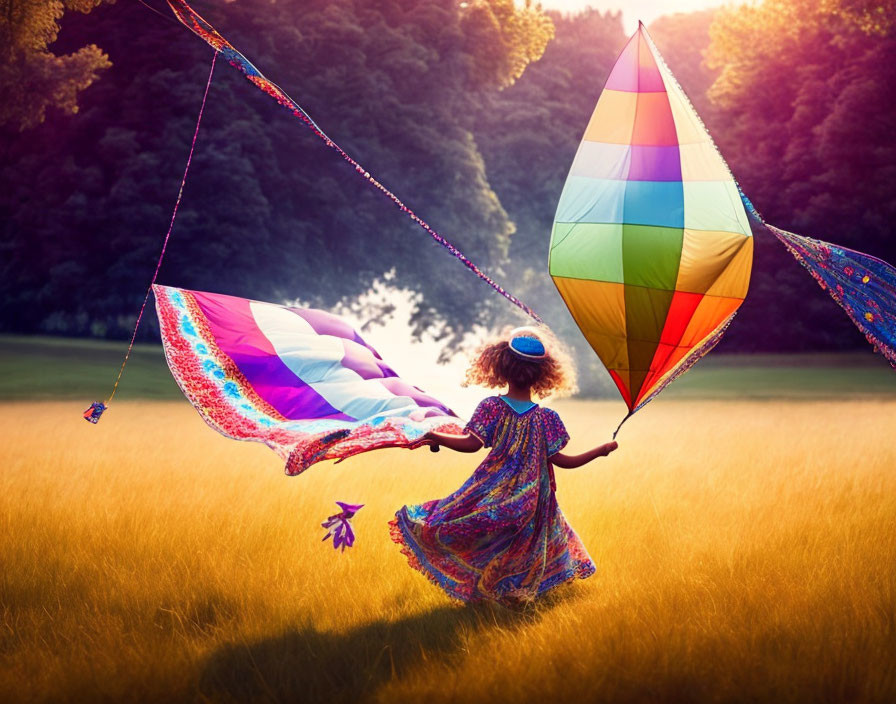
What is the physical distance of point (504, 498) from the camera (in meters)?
4.97

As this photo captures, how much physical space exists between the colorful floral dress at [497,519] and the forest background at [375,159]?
12935mm

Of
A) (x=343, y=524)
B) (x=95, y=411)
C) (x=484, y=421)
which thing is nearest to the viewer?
(x=343, y=524)

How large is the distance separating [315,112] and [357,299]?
580 centimetres

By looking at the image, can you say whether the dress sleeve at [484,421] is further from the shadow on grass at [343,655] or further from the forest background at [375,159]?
the forest background at [375,159]

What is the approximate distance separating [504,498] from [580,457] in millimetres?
442

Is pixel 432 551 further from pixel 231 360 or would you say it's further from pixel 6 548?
pixel 6 548

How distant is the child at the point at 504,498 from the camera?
16.3ft

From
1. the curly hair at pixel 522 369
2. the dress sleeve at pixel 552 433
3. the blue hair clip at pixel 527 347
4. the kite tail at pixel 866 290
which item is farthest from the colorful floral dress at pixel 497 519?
the kite tail at pixel 866 290

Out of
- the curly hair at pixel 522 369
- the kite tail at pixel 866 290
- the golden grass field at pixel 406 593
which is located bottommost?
the golden grass field at pixel 406 593

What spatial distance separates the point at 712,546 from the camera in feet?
20.9

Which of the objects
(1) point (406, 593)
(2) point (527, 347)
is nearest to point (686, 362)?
(2) point (527, 347)

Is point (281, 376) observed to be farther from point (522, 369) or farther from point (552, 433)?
point (552, 433)

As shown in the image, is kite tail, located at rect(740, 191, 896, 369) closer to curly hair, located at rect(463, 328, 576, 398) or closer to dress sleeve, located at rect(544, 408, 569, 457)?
curly hair, located at rect(463, 328, 576, 398)

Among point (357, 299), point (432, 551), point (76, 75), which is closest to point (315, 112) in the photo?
point (357, 299)
